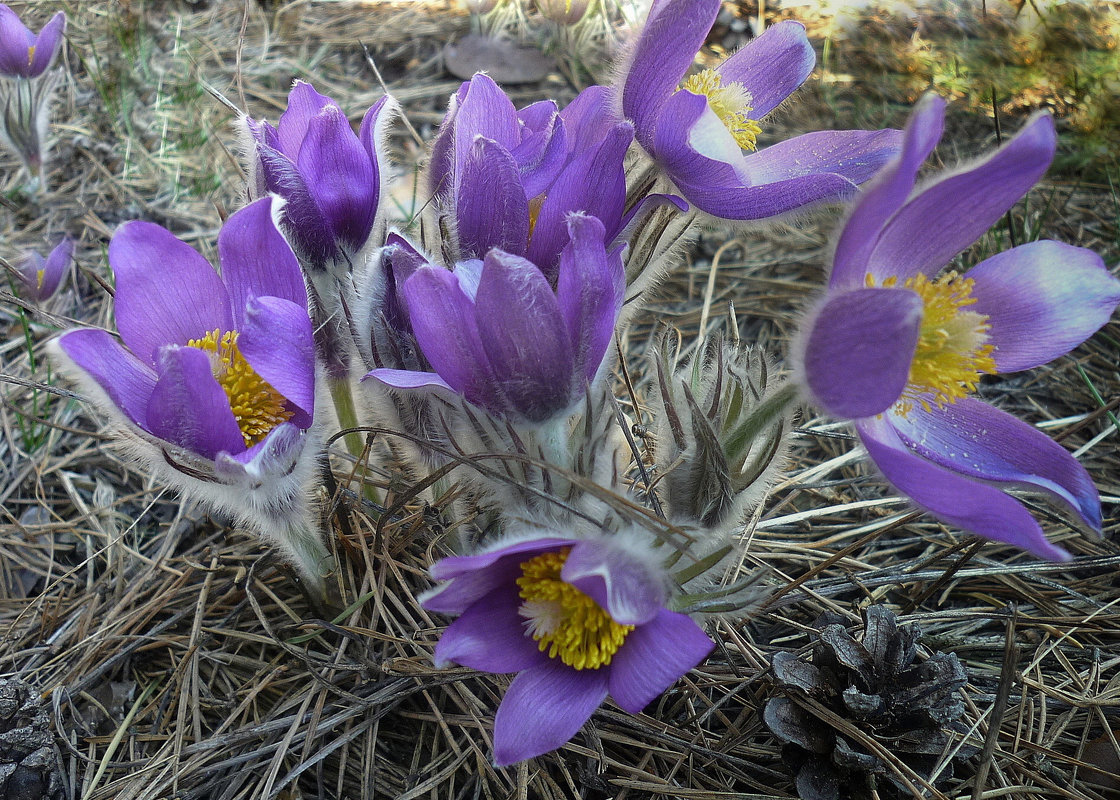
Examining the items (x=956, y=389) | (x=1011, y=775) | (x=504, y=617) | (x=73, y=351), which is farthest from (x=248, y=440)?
(x=1011, y=775)

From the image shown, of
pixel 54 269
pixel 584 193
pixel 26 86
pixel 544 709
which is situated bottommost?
pixel 54 269

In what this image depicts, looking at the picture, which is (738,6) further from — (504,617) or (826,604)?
(504,617)

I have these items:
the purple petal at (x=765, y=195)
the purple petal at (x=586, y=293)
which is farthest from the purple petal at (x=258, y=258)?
the purple petal at (x=765, y=195)

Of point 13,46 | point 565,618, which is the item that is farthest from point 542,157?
point 13,46

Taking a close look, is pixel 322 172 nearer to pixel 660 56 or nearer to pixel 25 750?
pixel 660 56

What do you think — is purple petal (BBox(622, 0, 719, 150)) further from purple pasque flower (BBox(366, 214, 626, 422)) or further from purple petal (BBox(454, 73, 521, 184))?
purple pasque flower (BBox(366, 214, 626, 422))

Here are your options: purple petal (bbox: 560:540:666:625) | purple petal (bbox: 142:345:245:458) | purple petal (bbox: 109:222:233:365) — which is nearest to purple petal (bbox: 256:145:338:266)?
purple petal (bbox: 109:222:233:365)

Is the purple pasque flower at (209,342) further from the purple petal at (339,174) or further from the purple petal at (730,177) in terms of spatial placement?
the purple petal at (730,177)
